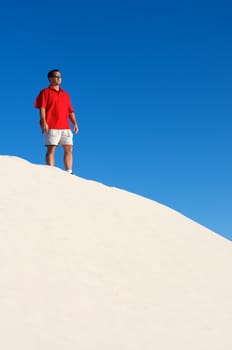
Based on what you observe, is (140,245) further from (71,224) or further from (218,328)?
(218,328)

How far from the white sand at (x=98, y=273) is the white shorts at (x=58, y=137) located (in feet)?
2.44

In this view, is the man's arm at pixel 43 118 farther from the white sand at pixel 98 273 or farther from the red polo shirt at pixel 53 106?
the white sand at pixel 98 273

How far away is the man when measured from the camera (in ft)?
28.3

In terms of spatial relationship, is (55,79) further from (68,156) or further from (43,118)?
(68,156)

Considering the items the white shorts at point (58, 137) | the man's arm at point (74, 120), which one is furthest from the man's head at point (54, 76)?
the white shorts at point (58, 137)

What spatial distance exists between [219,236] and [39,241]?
12.6 ft

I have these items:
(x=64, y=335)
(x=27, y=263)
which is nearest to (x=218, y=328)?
(x=64, y=335)

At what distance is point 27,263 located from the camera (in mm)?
5348

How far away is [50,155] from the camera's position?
343 inches

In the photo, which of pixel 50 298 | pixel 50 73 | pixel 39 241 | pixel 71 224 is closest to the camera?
pixel 50 298

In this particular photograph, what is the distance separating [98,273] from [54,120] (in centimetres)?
374

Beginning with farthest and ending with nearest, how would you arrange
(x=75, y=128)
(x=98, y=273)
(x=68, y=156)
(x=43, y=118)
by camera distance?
(x=75, y=128), (x=68, y=156), (x=43, y=118), (x=98, y=273)

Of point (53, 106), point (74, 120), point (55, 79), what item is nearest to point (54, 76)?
point (55, 79)

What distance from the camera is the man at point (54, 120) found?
8641mm
